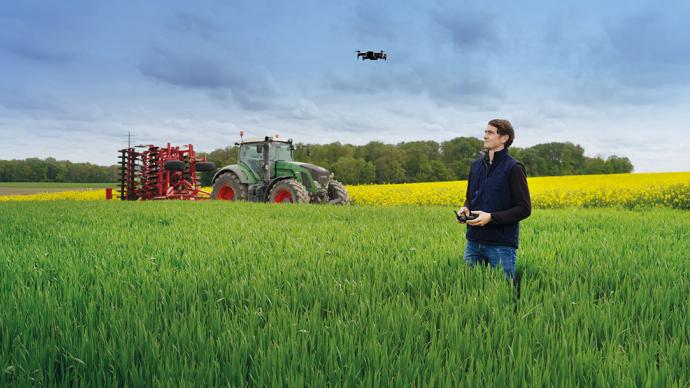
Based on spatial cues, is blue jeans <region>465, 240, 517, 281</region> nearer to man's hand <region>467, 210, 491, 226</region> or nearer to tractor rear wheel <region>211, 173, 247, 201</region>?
man's hand <region>467, 210, 491, 226</region>

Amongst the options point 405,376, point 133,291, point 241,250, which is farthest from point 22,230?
point 405,376

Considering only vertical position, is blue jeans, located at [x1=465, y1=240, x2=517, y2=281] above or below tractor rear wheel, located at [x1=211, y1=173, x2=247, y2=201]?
below

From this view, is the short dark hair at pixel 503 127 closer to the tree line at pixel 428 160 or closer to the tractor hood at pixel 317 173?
the tractor hood at pixel 317 173

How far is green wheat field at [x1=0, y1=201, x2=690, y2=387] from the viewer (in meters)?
2.32

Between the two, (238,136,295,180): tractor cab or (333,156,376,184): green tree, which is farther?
(333,156,376,184): green tree

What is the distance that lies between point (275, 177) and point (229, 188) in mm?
2673

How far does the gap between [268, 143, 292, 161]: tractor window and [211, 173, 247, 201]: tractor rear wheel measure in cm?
155

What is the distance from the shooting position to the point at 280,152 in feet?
53.5

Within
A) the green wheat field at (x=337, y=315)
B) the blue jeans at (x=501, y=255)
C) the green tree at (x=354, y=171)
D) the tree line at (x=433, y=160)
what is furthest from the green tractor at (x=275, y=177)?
the tree line at (x=433, y=160)

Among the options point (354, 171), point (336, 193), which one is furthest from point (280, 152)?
point (354, 171)

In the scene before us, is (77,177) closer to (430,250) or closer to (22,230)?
(22,230)

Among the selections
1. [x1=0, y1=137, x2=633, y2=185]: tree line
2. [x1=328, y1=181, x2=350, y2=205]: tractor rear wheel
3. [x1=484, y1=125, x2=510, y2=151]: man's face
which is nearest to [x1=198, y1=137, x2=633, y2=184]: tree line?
[x1=0, y1=137, x2=633, y2=185]: tree line

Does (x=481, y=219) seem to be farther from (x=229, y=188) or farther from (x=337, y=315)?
(x=229, y=188)

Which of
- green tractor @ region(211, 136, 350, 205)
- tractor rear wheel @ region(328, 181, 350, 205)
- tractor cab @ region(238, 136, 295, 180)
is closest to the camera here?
green tractor @ region(211, 136, 350, 205)
